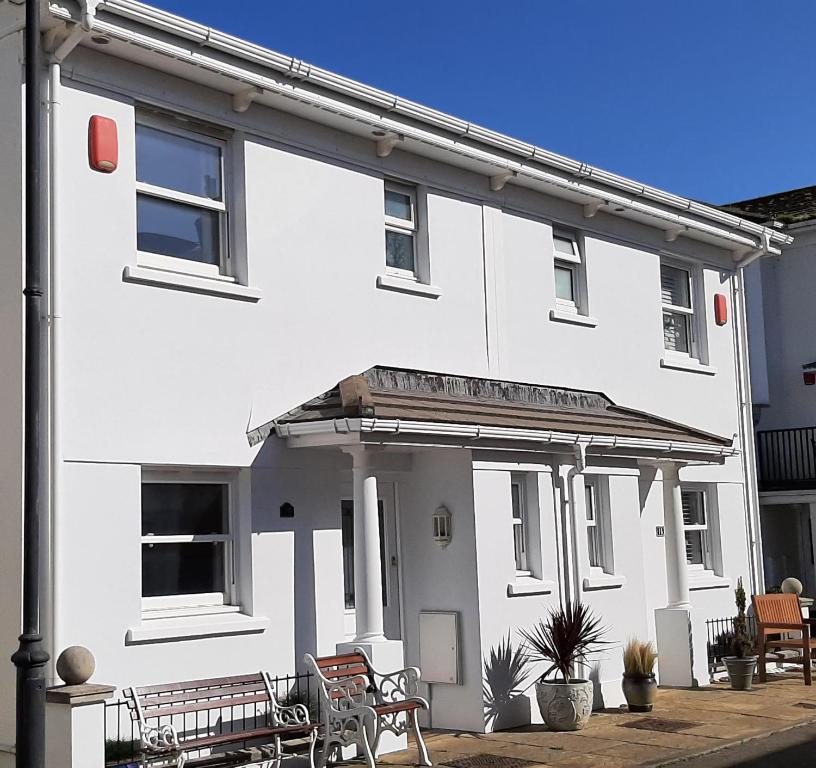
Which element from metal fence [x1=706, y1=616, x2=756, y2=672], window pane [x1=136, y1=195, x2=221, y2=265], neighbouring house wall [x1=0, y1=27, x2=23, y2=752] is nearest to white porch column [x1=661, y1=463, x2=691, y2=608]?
metal fence [x1=706, y1=616, x2=756, y2=672]

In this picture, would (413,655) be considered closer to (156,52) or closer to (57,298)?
(57,298)

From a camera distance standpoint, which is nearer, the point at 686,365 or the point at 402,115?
the point at 402,115

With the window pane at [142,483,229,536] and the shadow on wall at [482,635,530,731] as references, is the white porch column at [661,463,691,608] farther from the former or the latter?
the window pane at [142,483,229,536]

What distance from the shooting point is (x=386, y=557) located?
1249 cm

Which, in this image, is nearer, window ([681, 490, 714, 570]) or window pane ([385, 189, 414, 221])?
window pane ([385, 189, 414, 221])

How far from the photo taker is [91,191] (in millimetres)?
10016

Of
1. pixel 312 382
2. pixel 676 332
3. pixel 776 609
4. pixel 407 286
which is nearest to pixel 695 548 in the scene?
pixel 776 609

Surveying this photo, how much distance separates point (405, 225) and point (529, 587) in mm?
4216

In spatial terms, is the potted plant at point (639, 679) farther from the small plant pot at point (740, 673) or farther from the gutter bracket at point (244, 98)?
the gutter bracket at point (244, 98)

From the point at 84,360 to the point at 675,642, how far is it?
872 cm

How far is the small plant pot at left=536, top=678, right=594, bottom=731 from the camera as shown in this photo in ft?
38.9

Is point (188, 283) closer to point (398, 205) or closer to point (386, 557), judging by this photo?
point (398, 205)

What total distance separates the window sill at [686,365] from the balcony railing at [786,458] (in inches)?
172

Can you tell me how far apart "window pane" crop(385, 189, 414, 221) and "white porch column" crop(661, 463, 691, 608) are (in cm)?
486
